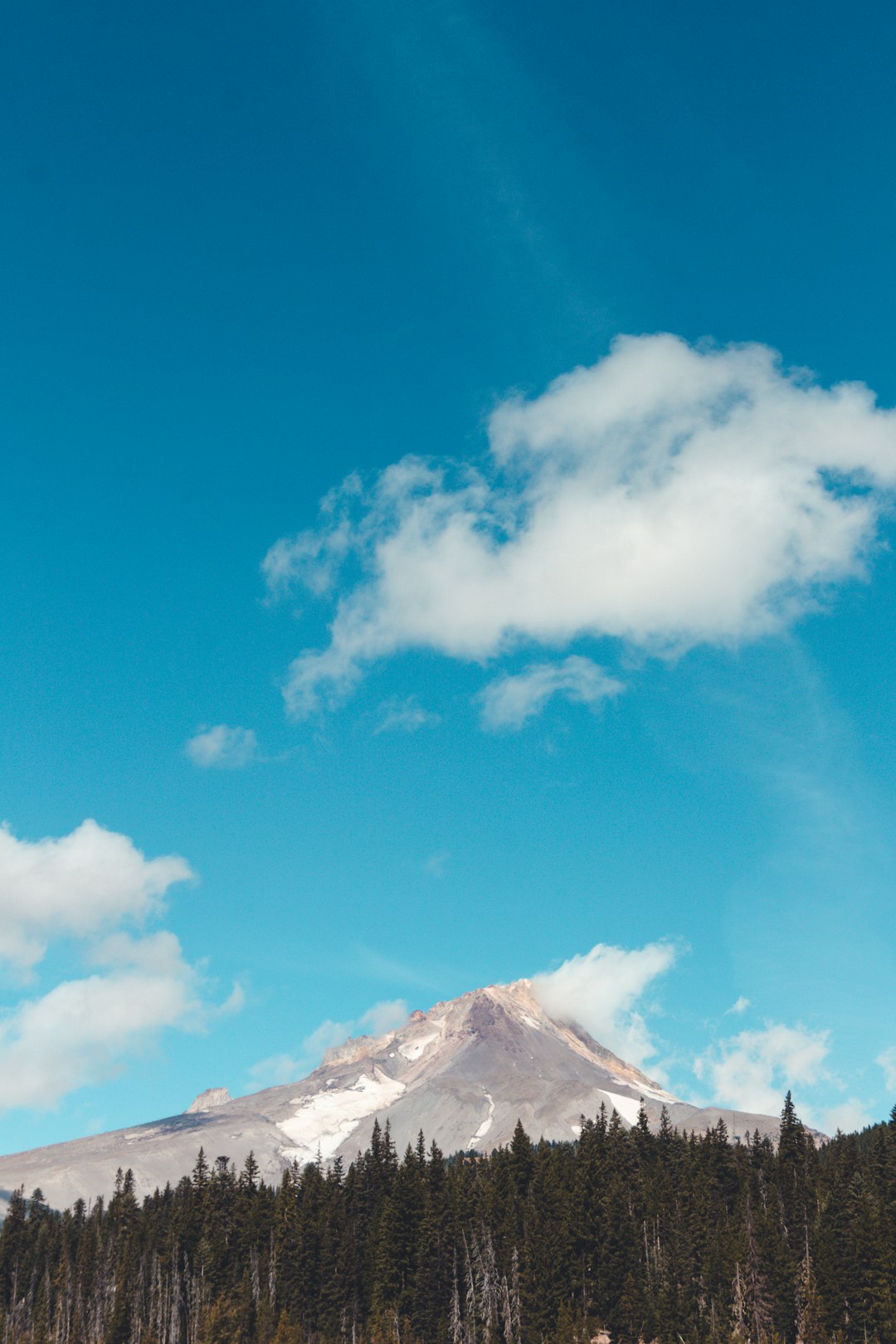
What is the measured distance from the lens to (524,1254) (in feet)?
351

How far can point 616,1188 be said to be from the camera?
11331cm

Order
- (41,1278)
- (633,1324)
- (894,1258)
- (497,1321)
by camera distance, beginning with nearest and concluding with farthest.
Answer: (894,1258), (633,1324), (497,1321), (41,1278)

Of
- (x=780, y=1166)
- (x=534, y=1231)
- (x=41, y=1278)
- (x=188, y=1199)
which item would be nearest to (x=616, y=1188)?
(x=534, y=1231)

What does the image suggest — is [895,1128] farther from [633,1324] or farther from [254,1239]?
[254,1239]

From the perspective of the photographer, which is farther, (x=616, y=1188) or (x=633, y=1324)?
(x=616, y=1188)

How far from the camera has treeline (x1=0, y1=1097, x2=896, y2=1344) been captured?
98125 millimetres

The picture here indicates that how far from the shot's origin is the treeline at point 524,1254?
98125 mm

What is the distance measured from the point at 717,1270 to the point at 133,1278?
71029 millimetres

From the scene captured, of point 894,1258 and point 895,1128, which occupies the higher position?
point 895,1128

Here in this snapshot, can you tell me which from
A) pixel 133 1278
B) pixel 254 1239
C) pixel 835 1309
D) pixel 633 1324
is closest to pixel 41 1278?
pixel 133 1278

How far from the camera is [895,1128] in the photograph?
4934 inches

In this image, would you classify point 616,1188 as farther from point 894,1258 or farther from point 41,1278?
point 41,1278

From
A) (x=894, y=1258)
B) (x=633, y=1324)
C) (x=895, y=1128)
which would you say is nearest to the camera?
(x=894, y=1258)

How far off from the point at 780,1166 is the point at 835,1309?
109 ft
